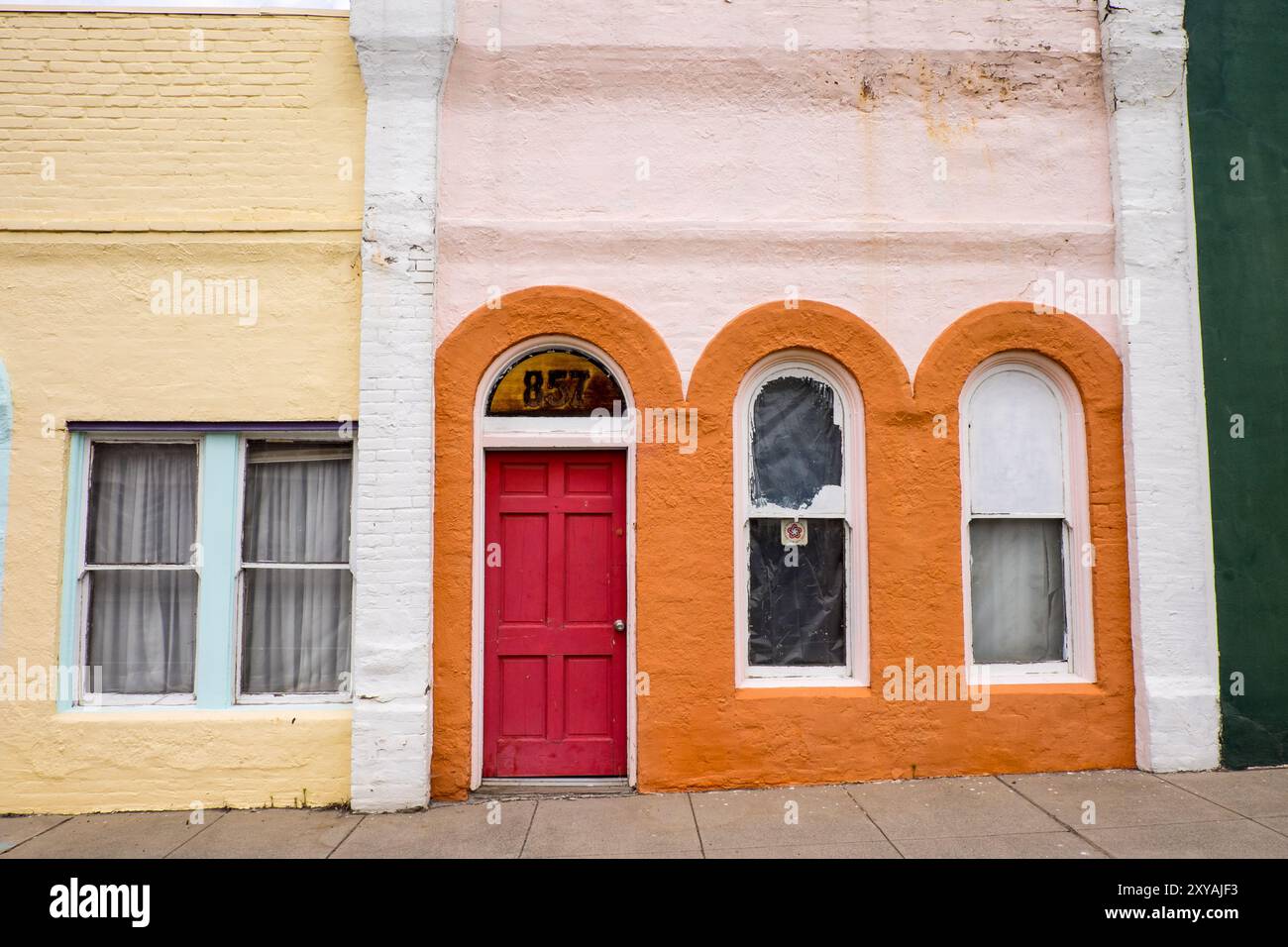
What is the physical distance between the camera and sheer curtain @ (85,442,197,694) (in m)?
5.87

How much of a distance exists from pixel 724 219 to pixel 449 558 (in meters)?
2.99

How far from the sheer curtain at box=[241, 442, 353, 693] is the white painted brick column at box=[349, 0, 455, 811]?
0.35 m

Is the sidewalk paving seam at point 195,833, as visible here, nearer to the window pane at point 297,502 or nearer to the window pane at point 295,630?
the window pane at point 295,630

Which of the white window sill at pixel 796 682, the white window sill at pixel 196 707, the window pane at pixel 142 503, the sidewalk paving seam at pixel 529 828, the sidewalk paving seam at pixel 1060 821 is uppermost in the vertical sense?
the window pane at pixel 142 503

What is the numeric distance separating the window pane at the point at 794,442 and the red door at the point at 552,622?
3.32 ft

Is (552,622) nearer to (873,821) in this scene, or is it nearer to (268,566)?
(268,566)

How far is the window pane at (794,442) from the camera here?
6094 mm

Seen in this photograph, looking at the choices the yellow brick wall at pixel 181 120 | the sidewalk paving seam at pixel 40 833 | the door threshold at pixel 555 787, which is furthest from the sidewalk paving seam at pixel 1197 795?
the sidewalk paving seam at pixel 40 833

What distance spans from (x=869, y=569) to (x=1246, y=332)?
321cm

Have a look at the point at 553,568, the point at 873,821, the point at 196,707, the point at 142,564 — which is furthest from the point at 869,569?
the point at 142,564

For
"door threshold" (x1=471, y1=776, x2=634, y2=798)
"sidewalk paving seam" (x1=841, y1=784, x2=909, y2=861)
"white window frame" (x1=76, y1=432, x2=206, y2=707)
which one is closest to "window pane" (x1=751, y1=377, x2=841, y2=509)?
"sidewalk paving seam" (x1=841, y1=784, x2=909, y2=861)

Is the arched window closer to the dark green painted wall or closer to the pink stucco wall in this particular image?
the pink stucco wall

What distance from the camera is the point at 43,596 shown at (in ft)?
18.6

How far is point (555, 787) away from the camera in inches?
229
